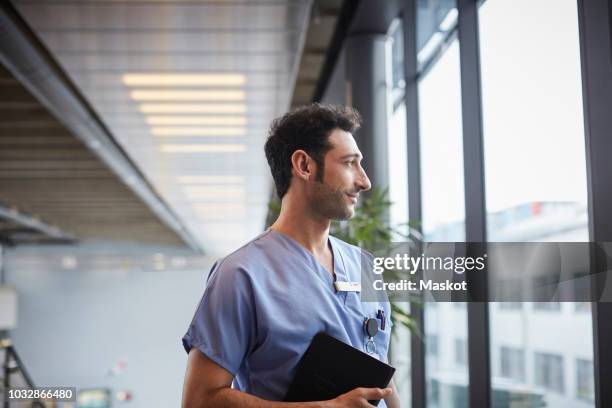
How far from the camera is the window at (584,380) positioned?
7.52 feet

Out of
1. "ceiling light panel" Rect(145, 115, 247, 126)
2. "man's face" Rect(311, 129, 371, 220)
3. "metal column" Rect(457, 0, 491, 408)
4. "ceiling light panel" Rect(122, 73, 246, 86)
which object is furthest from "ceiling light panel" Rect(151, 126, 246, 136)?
"man's face" Rect(311, 129, 371, 220)

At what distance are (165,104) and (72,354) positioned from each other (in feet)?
7.38

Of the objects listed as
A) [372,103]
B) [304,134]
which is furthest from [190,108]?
[304,134]

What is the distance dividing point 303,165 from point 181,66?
14.8ft

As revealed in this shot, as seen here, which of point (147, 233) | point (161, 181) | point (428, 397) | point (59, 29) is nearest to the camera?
point (428, 397)

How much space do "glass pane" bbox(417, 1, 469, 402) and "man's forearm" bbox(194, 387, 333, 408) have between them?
2455 millimetres

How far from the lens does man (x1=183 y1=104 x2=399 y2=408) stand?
1.25 metres

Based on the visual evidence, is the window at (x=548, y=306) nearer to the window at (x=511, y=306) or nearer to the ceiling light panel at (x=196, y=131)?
the window at (x=511, y=306)

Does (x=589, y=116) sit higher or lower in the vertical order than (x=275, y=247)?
higher

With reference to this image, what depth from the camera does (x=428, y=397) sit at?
433cm

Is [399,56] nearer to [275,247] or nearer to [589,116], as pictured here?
[589,116]

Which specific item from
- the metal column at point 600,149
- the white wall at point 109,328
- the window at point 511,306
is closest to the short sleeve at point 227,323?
the metal column at point 600,149

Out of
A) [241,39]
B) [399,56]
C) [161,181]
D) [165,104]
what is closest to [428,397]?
[399,56]

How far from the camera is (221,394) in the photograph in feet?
4.02
